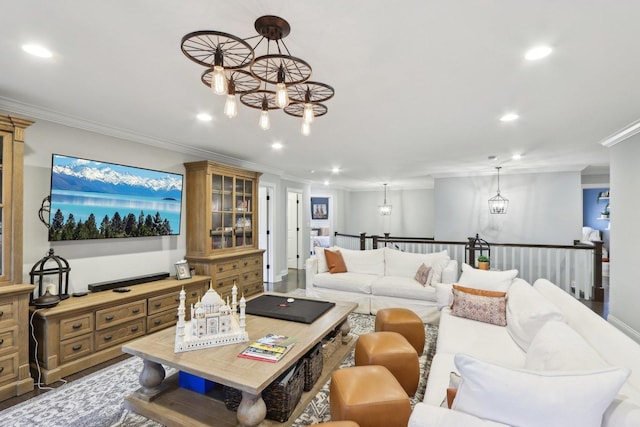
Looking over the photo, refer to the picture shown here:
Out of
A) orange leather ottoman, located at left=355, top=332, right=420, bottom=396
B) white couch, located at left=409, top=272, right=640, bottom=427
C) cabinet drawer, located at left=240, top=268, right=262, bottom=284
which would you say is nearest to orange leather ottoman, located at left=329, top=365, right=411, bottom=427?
white couch, located at left=409, top=272, right=640, bottom=427

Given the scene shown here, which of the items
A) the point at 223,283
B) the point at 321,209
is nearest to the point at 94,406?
the point at 223,283

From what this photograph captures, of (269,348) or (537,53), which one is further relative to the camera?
(269,348)

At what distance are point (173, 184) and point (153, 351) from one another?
2.65 m

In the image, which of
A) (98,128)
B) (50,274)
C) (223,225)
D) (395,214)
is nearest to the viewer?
(50,274)

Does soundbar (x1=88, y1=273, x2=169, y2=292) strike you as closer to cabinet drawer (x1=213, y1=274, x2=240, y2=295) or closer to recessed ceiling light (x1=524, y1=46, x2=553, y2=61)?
cabinet drawer (x1=213, y1=274, x2=240, y2=295)

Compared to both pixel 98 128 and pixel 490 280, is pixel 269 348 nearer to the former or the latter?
pixel 490 280

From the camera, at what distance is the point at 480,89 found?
7.81 feet

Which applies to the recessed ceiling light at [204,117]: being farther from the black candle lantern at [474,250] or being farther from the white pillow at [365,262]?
the black candle lantern at [474,250]

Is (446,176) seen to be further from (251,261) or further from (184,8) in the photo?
(184,8)

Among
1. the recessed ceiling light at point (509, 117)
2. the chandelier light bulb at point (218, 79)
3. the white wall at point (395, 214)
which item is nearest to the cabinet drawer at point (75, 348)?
the chandelier light bulb at point (218, 79)

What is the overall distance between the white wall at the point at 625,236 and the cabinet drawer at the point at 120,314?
17.6ft

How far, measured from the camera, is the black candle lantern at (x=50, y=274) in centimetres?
266

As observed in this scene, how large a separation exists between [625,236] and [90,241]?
6104 millimetres

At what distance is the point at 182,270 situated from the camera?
398 cm
